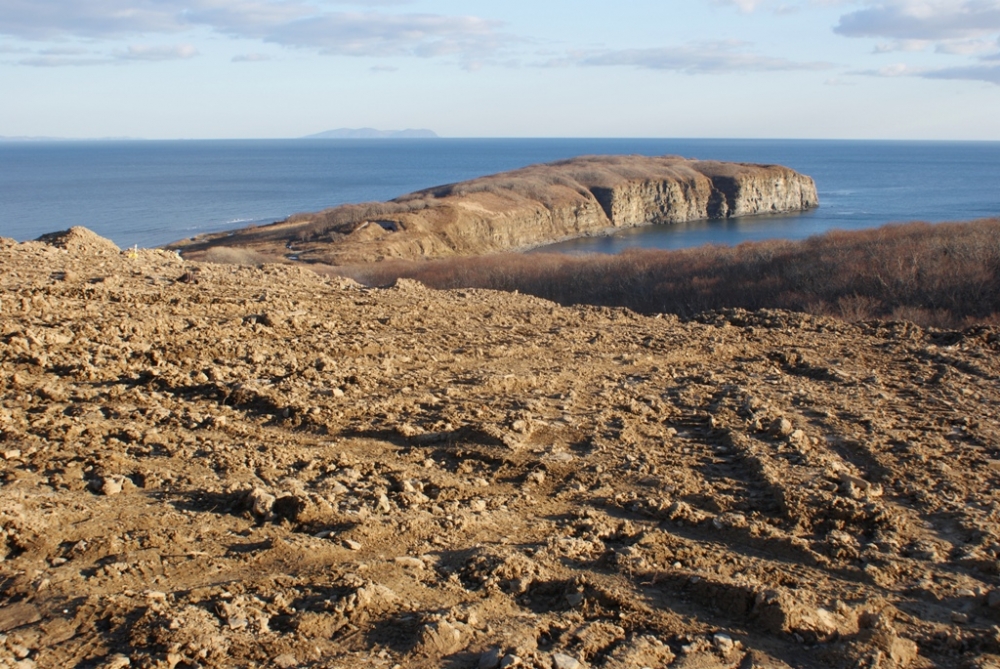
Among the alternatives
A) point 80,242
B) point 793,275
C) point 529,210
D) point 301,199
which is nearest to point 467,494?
point 80,242

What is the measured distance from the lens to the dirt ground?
13.6 ft

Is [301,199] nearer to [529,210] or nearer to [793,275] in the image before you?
[529,210]

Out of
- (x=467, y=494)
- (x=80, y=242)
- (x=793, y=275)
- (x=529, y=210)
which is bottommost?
(x=793, y=275)

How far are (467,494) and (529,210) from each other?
235ft

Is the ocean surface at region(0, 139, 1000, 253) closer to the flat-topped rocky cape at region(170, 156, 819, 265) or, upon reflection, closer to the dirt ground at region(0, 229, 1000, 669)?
the flat-topped rocky cape at region(170, 156, 819, 265)

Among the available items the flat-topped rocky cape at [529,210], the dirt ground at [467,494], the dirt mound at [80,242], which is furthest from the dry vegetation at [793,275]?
the flat-topped rocky cape at [529,210]

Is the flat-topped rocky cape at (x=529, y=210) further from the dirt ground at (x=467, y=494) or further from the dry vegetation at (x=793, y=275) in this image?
the dirt ground at (x=467, y=494)

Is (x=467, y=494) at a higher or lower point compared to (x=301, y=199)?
lower

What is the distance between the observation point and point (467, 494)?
5.86m

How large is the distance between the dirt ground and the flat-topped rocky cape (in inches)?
1484

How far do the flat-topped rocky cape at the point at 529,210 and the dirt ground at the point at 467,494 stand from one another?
37696 millimetres

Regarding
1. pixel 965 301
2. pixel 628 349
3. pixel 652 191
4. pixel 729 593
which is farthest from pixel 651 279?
pixel 652 191

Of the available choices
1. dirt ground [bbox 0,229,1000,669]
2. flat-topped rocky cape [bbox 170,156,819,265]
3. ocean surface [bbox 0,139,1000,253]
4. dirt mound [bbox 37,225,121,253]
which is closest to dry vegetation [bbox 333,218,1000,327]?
dirt ground [bbox 0,229,1000,669]

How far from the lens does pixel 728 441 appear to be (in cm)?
702
